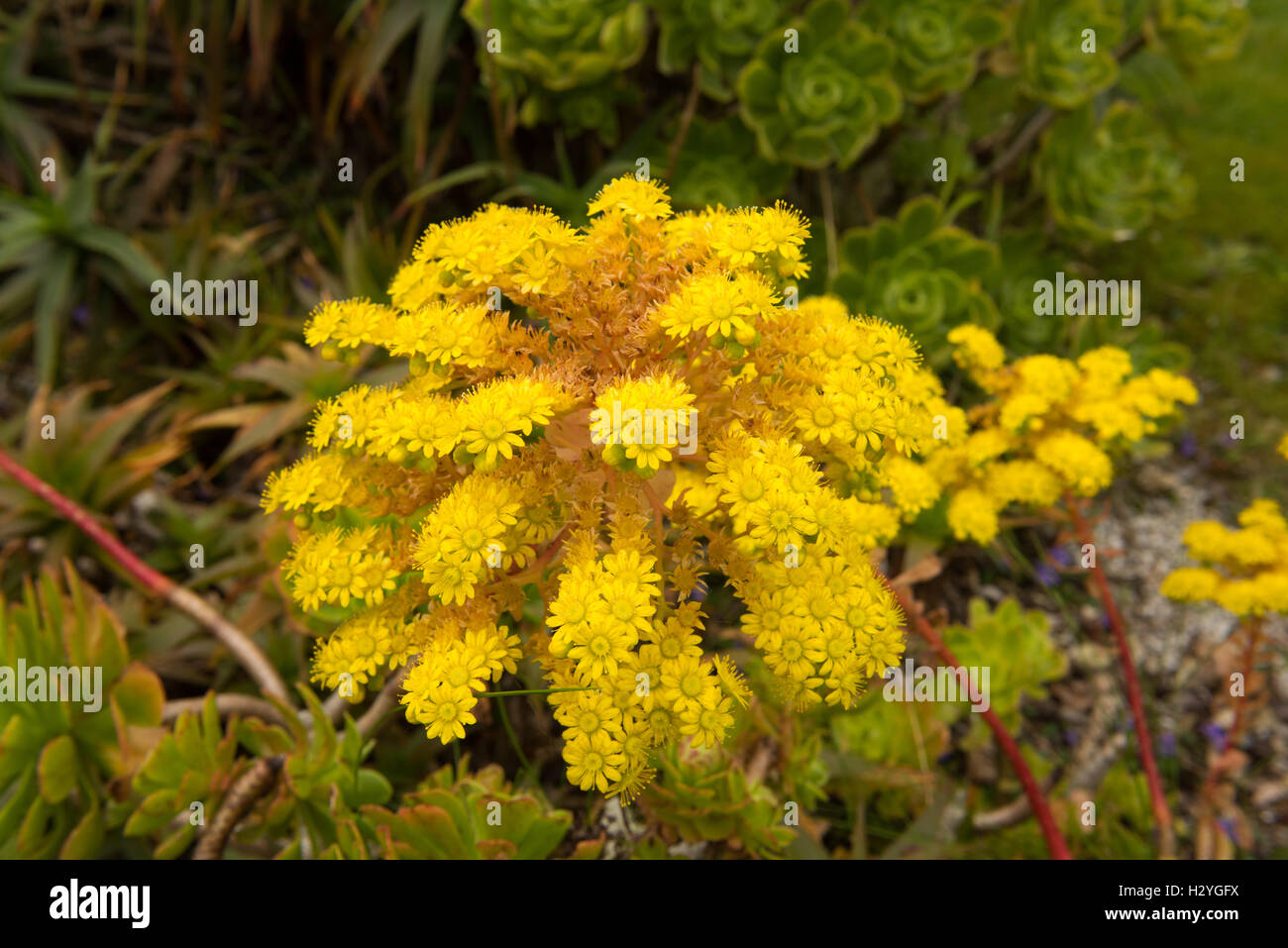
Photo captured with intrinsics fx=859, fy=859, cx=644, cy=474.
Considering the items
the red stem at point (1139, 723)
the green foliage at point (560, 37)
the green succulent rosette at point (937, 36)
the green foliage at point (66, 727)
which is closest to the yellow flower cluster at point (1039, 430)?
the red stem at point (1139, 723)

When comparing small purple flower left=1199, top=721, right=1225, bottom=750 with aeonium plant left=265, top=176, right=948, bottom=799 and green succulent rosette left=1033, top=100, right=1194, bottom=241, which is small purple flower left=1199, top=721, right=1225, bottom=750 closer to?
green succulent rosette left=1033, top=100, right=1194, bottom=241

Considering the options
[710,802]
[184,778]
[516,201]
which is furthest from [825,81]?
[184,778]

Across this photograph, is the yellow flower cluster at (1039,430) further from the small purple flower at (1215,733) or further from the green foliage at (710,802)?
the small purple flower at (1215,733)

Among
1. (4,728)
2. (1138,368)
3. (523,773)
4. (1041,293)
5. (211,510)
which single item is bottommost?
(523,773)

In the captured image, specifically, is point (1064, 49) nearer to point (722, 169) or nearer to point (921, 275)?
point (921, 275)

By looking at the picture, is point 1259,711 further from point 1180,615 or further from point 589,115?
point 589,115
